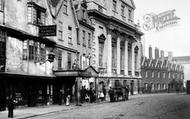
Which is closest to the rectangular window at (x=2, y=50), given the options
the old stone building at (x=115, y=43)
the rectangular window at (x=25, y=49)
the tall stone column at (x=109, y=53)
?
the rectangular window at (x=25, y=49)

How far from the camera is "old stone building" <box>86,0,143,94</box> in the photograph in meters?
44.7

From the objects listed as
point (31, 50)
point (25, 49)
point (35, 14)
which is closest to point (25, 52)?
point (25, 49)

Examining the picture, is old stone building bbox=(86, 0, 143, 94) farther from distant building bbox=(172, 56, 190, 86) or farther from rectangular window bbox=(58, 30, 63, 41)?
distant building bbox=(172, 56, 190, 86)

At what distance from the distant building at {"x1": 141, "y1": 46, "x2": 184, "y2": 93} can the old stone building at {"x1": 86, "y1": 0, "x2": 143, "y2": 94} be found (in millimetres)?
8630

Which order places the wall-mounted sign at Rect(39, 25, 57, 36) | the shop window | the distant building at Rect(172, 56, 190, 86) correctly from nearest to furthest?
1. the shop window
2. the wall-mounted sign at Rect(39, 25, 57, 36)
3. the distant building at Rect(172, 56, 190, 86)

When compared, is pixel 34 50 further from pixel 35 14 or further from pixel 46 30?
pixel 35 14

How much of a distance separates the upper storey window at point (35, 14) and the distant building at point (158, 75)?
37308 mm

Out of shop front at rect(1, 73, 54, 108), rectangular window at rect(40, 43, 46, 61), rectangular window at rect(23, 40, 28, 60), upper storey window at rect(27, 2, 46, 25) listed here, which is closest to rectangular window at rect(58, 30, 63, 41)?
upper storey window at rect(27, 2, 46, 25)

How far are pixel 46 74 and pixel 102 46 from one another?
65.4ft

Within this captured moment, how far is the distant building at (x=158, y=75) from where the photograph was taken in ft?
227

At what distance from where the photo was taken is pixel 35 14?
2712 cm

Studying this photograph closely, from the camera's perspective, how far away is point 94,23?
1716 inches

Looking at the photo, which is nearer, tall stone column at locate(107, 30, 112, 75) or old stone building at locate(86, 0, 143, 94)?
old stone building at locate(86, 0, 143, 94)

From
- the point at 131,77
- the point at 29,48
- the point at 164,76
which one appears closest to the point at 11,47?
the point at 29,48
